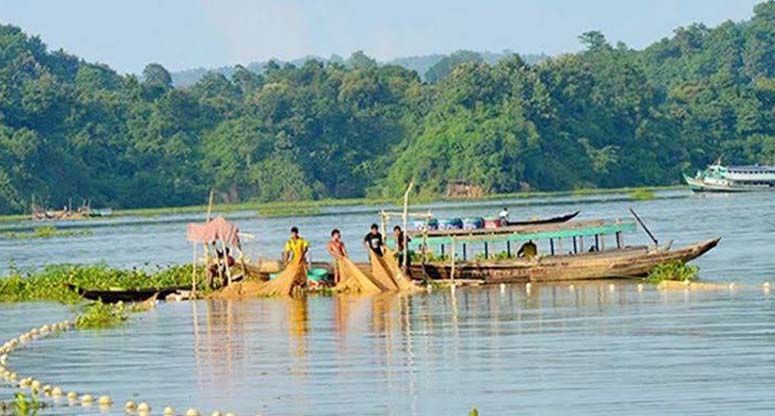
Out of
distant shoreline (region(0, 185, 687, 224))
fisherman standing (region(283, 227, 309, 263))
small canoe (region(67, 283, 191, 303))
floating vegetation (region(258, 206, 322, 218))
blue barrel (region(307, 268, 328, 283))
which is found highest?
fisherman standing (region(283, 227, 309, 263))

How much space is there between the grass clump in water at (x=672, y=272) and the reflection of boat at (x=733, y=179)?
65.4 meters

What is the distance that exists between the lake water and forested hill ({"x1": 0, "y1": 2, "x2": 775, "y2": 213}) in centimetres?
6671

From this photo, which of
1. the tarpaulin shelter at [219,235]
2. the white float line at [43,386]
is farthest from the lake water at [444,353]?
the tarpaulin shelter at [219,235]

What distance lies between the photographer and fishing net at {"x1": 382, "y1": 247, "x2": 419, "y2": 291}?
118 ft

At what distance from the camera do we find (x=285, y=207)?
103 m

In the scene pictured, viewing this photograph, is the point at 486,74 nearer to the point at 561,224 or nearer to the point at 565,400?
the point at 561,224

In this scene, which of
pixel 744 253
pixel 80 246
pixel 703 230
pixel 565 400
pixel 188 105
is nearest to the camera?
pixel 565 400

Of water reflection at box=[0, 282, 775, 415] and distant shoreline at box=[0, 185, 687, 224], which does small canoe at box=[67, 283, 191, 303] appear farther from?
distant shoreline at box=[0, 185, 687, 224]

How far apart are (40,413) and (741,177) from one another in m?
87.4

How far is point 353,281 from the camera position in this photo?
119 ft

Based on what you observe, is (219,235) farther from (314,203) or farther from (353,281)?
(314,203)

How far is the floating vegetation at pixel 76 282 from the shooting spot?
38.2 meters

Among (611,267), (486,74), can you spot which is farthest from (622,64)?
(611,267)

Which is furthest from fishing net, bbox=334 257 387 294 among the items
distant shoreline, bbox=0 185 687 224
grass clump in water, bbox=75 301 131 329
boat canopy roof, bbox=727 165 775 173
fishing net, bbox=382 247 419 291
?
boat canopy roof, bbox=727 165 775 173
